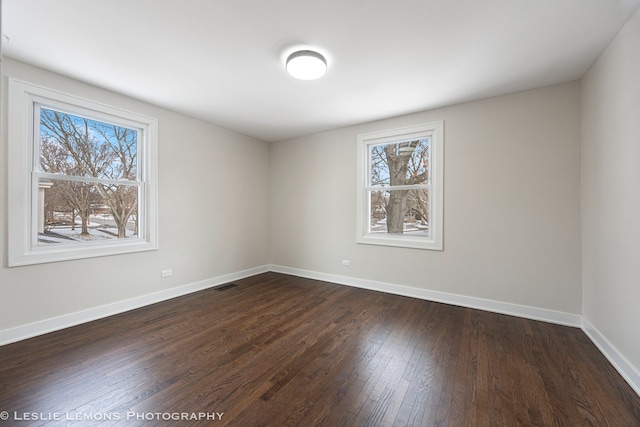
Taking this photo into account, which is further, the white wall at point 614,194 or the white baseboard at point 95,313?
the white baseboard at point 95,313

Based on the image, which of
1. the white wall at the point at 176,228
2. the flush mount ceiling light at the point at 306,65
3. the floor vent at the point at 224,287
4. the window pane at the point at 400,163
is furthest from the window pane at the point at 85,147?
the window pane at the point at 400,163

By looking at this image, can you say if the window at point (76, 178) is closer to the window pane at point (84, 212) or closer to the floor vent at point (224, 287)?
the window pane at point (84, 212)

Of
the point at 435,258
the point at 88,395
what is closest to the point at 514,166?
the point at 435,258

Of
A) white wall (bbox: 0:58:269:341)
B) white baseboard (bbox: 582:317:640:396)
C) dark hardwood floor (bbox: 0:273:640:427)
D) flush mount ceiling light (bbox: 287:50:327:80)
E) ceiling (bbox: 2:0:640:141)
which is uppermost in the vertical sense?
ceiling (bbox: 2:0:640:141)

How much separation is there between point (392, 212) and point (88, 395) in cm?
364

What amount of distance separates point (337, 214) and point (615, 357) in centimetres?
325

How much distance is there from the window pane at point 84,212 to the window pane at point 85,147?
14 centimetres

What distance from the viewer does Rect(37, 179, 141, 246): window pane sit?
9.29 ft

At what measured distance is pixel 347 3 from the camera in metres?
1.94

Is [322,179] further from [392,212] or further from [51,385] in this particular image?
[51,385]

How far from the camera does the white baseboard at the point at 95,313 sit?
255 cm

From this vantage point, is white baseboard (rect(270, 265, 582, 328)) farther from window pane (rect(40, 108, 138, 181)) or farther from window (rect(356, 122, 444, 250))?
window pane (rect(40, 108, 138, 181))

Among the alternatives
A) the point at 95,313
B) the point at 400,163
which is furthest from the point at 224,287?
the point at 400,163

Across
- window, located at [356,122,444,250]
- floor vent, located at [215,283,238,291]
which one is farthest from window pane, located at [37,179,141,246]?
window, located at [356,122,444,250]
